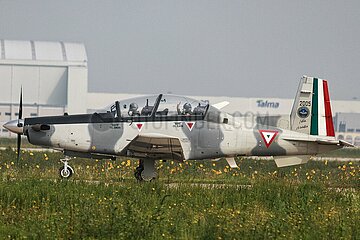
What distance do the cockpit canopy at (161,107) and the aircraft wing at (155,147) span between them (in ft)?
1.85

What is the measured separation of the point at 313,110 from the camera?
21078mm

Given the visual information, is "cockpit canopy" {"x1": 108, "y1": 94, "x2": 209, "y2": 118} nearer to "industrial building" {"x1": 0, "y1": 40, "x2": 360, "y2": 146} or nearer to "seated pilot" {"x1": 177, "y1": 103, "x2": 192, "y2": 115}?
"seated pilot" {"x1": 177, "y1": 103, "x2": 192, "y2": 115}

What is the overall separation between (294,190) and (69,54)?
7937 centimetres

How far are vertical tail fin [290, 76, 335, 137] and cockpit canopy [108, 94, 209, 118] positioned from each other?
2.52 meters

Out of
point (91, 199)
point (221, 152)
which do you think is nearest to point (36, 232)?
point (91, 199)

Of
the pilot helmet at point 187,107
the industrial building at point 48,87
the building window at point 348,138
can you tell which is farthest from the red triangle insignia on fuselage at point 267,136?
the building window at point 348,138

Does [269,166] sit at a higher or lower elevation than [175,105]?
lower

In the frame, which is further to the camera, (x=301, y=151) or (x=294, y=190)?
(x=301, y=151)

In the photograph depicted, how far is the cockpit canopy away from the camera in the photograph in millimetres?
19969

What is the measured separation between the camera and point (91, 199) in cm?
1542

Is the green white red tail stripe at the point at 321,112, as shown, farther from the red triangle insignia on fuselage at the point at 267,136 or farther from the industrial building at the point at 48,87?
the industrial building at the point at 48,87

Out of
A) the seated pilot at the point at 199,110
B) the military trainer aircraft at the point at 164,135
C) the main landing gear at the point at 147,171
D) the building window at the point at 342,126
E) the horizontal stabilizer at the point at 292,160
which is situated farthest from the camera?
the building window at the point at 342,126

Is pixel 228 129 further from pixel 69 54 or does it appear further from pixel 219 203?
pixel 69 54

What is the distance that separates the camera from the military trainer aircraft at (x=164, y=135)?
20016mm
